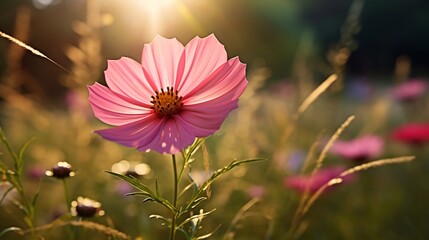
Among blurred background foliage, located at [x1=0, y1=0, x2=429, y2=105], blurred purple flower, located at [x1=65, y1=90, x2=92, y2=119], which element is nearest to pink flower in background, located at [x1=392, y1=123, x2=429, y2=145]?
blurred purple flower, located at [x1=65, y1=90, x2=92, y2=119]

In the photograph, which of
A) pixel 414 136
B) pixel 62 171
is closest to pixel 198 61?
pixel 62 171

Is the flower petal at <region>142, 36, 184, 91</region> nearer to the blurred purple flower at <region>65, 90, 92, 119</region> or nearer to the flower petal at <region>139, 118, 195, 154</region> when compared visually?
the flower petal at <region>139, 118, 195, 154</region>

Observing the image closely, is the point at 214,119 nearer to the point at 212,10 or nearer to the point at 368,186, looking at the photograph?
the point at 368,186

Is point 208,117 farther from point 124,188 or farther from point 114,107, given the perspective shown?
point 124,188

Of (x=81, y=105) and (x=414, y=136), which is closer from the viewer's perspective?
(x=414, y=136)

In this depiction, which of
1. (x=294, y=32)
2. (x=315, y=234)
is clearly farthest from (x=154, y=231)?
(x=294, y=32)

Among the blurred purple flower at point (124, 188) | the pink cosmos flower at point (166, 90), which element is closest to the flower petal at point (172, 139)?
the pink cosmos flower at point (166, 90)

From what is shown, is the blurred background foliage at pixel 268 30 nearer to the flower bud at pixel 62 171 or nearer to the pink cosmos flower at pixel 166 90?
the flower bud at pixel 62 171
